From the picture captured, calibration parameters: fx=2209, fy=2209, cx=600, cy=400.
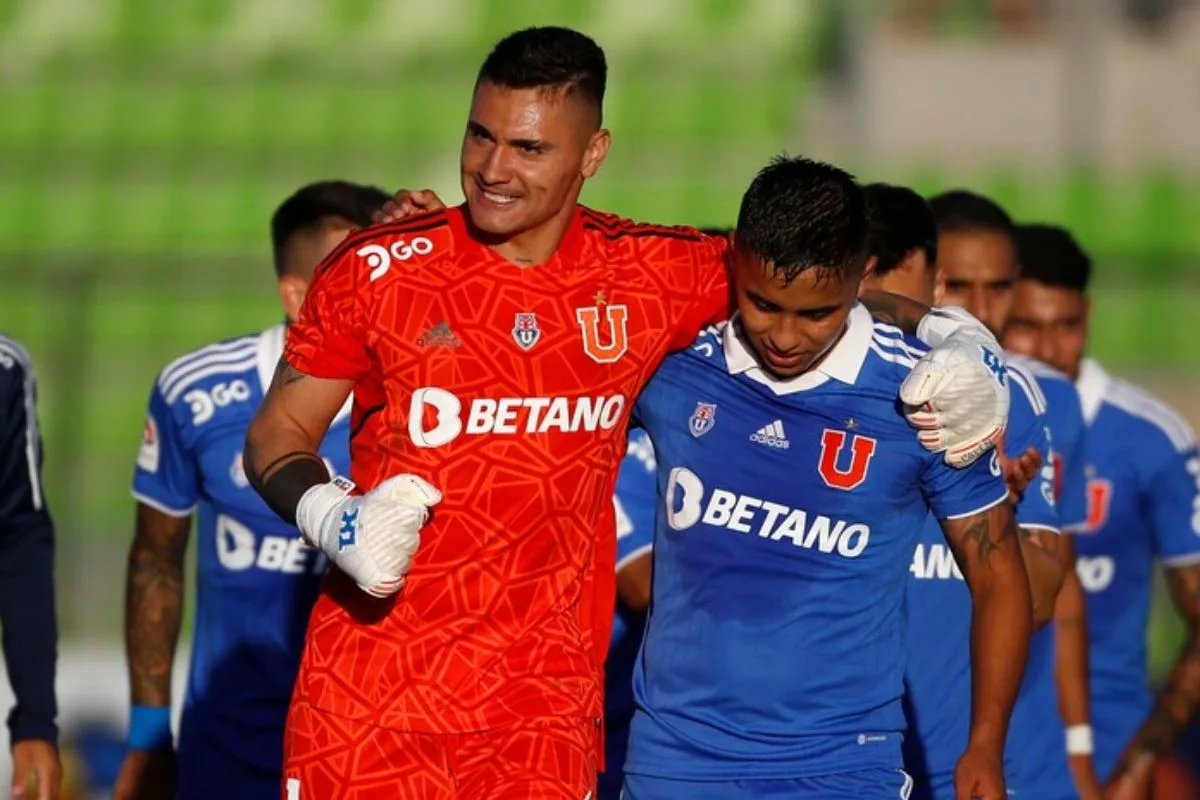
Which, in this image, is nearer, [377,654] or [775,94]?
[377,654]

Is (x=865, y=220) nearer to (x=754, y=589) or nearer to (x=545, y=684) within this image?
(x=754, y=589)

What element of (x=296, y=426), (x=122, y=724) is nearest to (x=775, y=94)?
(x=122, y=724)

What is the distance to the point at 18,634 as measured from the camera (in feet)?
20.4

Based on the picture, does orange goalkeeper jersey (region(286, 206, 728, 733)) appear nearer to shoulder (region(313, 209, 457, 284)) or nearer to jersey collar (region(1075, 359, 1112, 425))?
shoulder (region(313, 209, 457, 284))

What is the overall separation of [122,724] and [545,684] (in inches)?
216

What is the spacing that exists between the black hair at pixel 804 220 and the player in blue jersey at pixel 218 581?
1979 millimetres

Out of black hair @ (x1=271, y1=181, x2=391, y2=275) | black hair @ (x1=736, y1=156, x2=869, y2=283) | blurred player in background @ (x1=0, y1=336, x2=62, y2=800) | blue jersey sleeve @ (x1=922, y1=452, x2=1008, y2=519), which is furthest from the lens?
black hair @ (x1=271, y1=181, x2=391, y2=275)

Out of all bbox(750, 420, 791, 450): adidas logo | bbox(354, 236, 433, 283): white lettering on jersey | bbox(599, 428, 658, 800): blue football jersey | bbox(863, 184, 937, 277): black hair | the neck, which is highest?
bbox(863, 184, 937, 277): black hair

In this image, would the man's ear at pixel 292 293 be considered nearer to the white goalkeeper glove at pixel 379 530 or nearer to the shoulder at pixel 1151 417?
the white goalkeeper glove at pixel 379 530

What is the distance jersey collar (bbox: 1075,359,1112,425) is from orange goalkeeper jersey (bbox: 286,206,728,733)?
11.7ft

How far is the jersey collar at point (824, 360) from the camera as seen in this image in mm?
5008

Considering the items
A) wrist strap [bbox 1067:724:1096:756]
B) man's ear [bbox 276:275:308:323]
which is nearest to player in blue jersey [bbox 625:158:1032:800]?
man's ear [bbox 276:275:308:323]

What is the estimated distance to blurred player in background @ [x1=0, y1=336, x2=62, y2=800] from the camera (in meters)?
6.15

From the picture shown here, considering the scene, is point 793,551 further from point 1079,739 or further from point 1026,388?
point 1079,739
